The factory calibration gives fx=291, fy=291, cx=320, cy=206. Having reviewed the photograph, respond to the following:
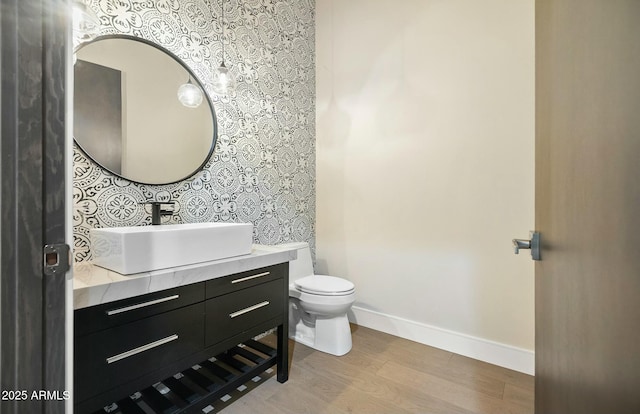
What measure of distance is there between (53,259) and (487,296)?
2.33 meters

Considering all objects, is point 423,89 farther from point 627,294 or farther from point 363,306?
point 627,294

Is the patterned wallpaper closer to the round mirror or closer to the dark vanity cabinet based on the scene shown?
the round mirror

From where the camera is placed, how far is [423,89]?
90.4 inches

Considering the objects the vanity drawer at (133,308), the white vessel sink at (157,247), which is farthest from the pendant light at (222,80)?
the vanity drawer at (133,308)

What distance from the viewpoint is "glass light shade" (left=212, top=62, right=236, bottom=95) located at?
1.93 m

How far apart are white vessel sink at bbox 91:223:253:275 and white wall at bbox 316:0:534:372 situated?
56.9 inches

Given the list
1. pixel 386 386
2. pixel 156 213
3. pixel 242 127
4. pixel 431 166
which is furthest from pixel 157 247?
pixel 431 166

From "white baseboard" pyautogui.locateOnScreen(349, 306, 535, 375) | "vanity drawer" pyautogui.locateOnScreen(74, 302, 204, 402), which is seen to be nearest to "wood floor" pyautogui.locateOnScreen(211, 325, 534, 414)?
"white baseboard" pyautogui.locateOnScreen(349, 306, 535, 375)

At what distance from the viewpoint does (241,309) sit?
155 centimetres

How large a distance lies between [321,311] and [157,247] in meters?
1.23

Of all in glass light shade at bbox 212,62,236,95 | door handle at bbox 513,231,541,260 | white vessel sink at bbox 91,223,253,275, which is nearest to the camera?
door handle at bbox 513,231,541,260

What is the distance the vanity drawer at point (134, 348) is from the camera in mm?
1016

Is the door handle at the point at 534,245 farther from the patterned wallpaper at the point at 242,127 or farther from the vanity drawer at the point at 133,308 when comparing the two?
the patterned wallpaper at the point at 242,127

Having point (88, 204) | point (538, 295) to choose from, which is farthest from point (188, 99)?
point (538, 295)
